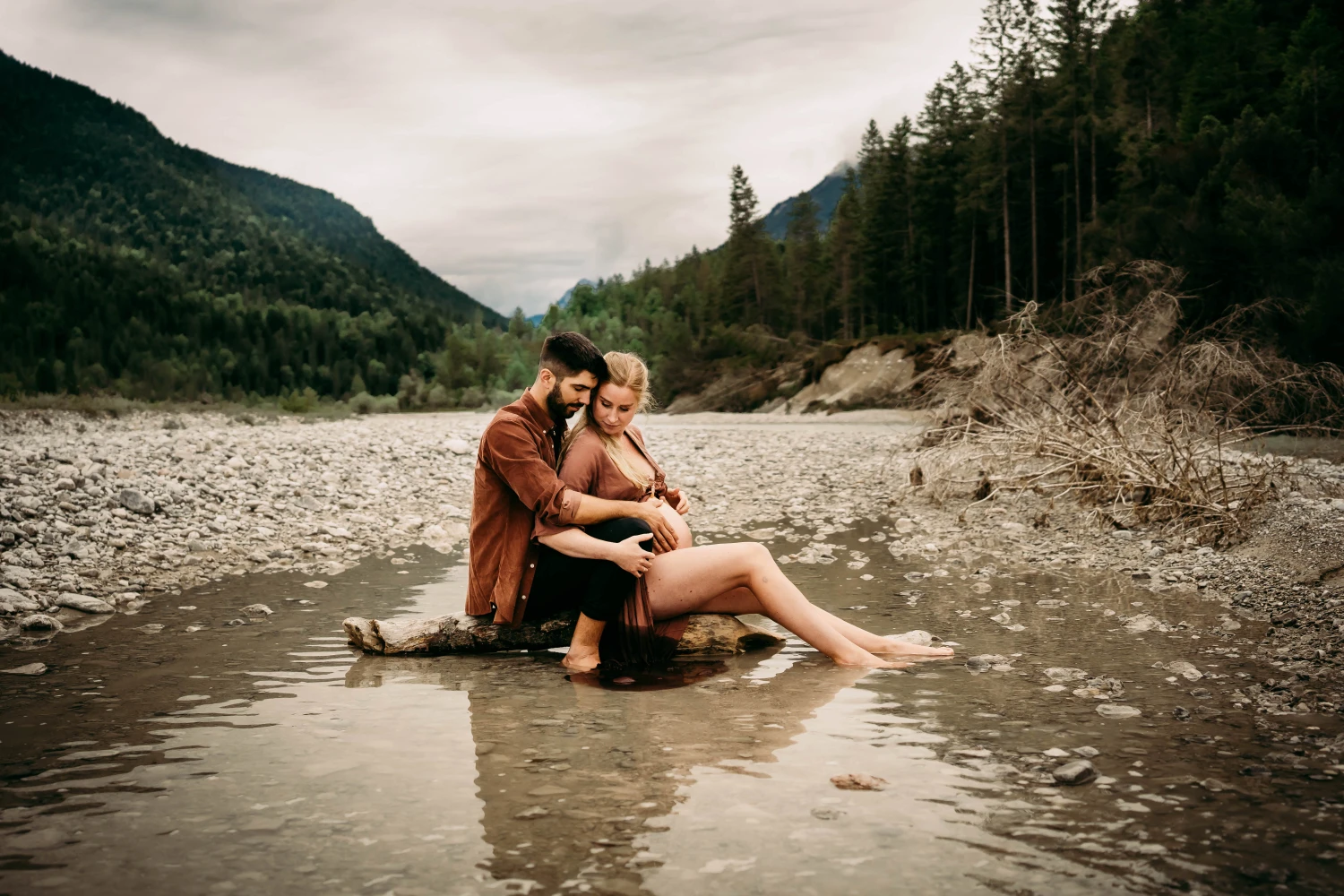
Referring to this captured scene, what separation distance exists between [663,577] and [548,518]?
798 millimetres

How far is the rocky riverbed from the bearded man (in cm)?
308

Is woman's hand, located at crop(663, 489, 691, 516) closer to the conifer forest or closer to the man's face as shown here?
the man's face

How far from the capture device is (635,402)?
551cm

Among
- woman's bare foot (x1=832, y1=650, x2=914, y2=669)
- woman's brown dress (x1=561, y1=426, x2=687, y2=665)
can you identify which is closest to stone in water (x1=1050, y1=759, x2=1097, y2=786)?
woman's bare foot (x1=832, y1=650, x2=914, y2=669)

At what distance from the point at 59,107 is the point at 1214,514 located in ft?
551

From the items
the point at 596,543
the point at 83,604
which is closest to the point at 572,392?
the point at 596,543

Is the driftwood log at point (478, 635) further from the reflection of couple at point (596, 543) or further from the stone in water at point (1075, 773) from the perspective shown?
the stone in water at point (1075, 773)

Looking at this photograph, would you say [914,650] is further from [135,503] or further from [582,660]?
[135,503]

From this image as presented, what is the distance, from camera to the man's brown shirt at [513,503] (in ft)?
17.1

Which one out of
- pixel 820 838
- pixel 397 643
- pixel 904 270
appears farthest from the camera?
pixel 904 270

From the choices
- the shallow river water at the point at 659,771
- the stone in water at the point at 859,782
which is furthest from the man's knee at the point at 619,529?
the stone in water at the point at 859,782

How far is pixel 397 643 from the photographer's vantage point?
232 inches

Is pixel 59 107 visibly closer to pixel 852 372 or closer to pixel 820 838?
pixel 852 372

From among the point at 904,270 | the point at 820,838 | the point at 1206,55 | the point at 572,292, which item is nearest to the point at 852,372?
the point at 904,270
